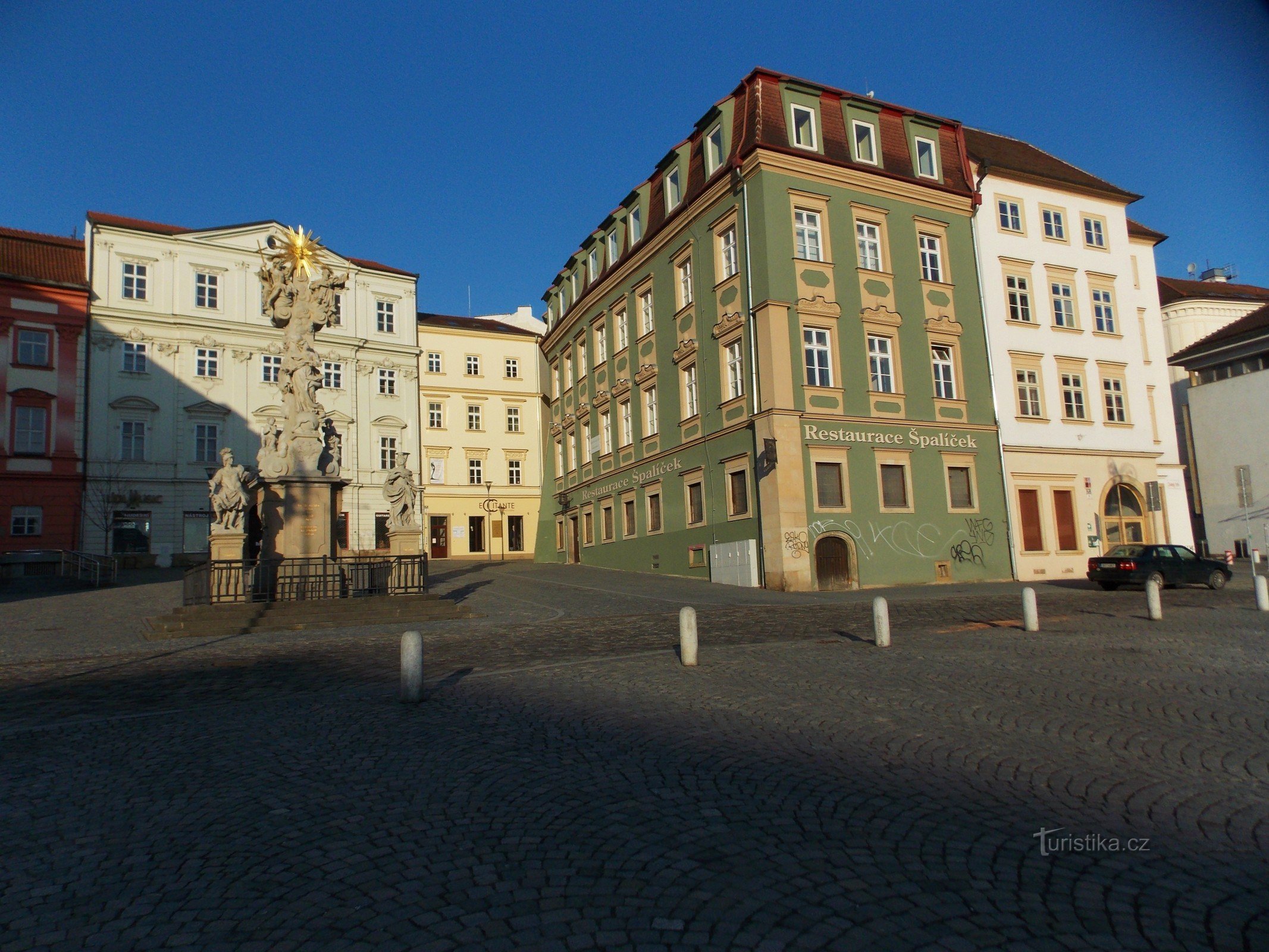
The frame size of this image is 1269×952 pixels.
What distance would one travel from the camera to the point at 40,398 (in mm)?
40031

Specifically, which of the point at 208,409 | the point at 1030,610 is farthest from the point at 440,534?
the point at 1030,610

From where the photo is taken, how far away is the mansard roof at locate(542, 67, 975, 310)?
27.3 meters

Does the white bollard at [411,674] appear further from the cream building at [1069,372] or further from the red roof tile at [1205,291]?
the red roof tile at [1205,291]

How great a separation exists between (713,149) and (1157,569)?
19.0m

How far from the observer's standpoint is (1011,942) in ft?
11.1

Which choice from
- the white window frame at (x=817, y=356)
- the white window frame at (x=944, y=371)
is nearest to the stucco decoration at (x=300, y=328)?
the white window frame at (x=817, y=356)

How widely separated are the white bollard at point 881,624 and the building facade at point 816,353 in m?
12.1

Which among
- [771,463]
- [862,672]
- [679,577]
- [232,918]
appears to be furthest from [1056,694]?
[679,577]

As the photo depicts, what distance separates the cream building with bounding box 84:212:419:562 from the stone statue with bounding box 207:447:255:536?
1960 centimetres

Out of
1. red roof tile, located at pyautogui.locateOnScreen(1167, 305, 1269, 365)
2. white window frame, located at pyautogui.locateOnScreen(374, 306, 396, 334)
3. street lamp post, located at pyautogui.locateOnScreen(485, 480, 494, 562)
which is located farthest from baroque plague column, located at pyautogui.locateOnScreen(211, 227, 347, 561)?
red roof tile, located at pyautogui.locateOnScreen(1167, 305, 1269, 365)

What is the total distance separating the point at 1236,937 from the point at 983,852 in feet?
3.75

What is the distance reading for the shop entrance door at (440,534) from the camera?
51156 millimetres

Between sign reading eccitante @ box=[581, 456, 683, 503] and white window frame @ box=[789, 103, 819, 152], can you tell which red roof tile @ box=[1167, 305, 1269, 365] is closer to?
white window frame @ box=[789, 103, 819, 152]

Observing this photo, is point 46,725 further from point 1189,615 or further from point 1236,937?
point 1189,615
